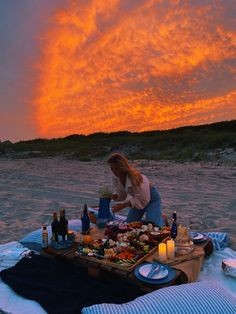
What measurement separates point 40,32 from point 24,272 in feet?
27.6

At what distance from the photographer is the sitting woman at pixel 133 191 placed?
4.30 metres

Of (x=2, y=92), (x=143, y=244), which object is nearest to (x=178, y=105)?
(x=2, y=92)

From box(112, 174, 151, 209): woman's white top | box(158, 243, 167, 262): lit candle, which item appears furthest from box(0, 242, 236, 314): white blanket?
box(112, 174, 151, 209): woman's white top

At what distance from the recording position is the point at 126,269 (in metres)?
2.90

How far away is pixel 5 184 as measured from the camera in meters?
10.9

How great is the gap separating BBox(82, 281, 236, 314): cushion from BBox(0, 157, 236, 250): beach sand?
1.79 m

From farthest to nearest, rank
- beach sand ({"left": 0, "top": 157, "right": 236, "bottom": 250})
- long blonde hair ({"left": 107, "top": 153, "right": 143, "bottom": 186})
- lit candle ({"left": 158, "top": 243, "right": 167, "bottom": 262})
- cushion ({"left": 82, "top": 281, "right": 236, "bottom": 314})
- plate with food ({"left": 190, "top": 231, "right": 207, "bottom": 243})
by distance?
beach sand ({"left": 0, "top": 157, "right": 236, "bottom": 250}) < long blonde hair ({"left": 107, "top": 153, "right": 143, "bottom": 186}) < plate with food ({"left": 190, "top": 231, "right": 207, "bottom": 243}) < lit candle ({"left": 158, "top": 243, "right": 167, "bottom": 262}) < cushion ({"left": 82, "top": 281, "right": 236, "bottom": 314})

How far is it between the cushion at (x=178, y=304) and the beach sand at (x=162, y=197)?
179 centimetres

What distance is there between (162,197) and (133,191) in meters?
3.74

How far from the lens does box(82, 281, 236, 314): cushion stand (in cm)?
234

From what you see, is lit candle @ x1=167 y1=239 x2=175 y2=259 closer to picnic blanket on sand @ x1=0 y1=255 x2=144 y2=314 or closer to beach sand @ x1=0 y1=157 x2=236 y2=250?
picnic blanket on sand @ x1=0 y1=255 x2=144 y2=314

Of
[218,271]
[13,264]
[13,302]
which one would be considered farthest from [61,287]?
[218,271]

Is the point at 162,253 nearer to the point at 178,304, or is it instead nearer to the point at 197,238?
the point at 178,304

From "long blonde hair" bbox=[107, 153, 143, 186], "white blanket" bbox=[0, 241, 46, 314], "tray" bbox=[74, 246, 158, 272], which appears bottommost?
"white blanket" bbox=[0, 241, 46, 314]
